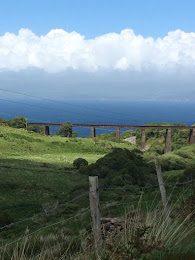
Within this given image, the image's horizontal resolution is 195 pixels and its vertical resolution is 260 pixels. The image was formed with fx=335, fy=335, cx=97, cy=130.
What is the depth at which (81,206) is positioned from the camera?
949 inches

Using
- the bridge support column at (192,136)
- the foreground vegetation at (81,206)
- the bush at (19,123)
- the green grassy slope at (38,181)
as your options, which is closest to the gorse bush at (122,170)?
the foreground vegetation at (81,206)

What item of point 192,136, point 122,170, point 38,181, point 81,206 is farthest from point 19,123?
point 81,206

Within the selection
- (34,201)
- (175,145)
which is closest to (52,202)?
(34,201)

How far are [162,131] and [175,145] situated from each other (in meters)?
9.12

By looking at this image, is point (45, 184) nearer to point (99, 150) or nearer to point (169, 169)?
point (169, 169)

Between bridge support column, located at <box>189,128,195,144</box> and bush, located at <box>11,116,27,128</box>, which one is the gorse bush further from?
bridge support column, located at <box>189,128,195,144</box>

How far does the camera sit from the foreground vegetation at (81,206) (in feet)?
21.2

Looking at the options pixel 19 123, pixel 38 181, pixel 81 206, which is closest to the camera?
pixel 81 206

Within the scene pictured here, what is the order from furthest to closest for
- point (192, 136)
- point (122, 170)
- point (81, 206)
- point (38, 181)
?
point (192, 136), point (122, 170), point (38, 181), point (81, 206)

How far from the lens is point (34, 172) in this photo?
39.9 meters

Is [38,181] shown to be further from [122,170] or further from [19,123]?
[19,123]

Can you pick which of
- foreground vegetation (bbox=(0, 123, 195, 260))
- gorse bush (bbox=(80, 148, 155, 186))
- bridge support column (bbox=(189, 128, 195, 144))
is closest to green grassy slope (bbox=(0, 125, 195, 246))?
foreground vegetation (bbox=(0, 123, 195, 260))

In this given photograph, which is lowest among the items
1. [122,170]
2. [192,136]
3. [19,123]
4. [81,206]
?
[81,206]

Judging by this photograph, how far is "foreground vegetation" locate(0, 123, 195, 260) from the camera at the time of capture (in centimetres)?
646
